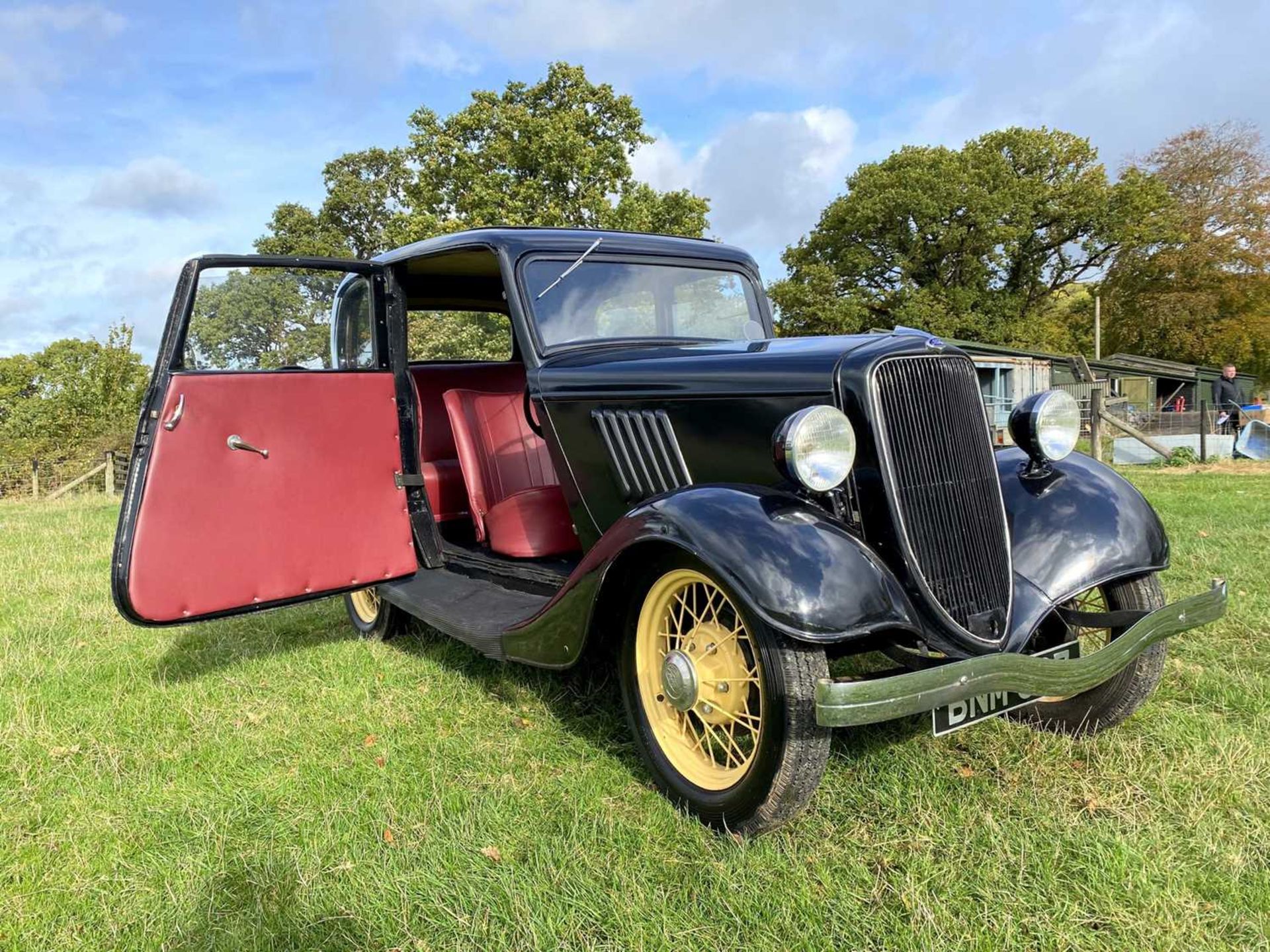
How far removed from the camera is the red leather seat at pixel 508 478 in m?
3.81

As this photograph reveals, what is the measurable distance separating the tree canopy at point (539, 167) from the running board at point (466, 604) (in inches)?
613

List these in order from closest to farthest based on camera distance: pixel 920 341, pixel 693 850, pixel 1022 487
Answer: pixel 693 850 < pixel 920 341 < pixel 1022 487

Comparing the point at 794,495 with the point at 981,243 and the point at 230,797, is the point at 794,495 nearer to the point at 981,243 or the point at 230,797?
the point at 230,797

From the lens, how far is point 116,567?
2.99m

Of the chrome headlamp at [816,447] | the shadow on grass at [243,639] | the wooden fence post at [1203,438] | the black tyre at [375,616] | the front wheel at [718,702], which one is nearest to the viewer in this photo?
the front wheel at [718,702]


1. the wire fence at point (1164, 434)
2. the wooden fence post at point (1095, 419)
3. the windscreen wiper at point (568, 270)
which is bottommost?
the wire fence at point (1164, 434)

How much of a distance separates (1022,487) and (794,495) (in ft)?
3.66

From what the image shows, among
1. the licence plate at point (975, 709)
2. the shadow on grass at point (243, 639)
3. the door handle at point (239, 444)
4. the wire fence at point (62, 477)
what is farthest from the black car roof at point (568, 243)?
the wire fence at point (62, 477)

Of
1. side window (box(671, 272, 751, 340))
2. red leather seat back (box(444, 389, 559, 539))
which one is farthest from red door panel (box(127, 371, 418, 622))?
side window (box(671, 272, 751, 340))

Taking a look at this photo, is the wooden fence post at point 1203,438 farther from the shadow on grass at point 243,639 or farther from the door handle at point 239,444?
the door handle at point 239,444

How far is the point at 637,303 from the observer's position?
3711mm

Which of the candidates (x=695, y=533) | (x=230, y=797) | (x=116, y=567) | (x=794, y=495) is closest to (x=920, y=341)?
(x=794, y=495)

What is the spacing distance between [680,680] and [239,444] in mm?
2123

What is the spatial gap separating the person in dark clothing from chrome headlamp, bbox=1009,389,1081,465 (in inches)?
586
